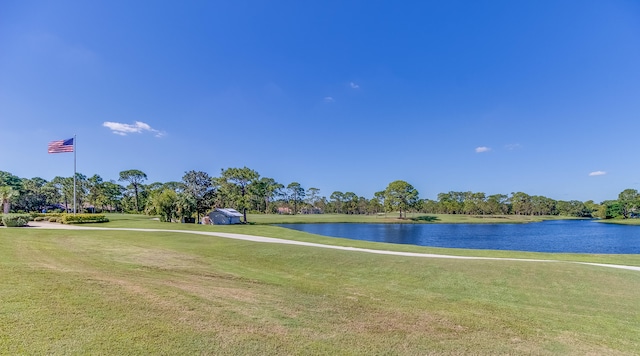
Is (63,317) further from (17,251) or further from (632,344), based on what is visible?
(632,344)

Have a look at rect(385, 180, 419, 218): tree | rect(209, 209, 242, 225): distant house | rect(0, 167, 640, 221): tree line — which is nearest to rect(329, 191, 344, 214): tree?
rect(0, 167, 640, 221): tree line

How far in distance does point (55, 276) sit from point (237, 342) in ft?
16.7

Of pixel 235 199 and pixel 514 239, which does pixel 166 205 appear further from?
pixel 514 239

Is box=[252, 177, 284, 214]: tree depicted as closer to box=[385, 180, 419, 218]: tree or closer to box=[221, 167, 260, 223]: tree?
box=[221, 167, 260, 223]: tree

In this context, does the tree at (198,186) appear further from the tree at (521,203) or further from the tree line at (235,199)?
the tree at (521,203)

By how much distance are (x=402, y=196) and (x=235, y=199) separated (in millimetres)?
44059

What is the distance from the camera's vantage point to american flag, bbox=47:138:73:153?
25062 mm

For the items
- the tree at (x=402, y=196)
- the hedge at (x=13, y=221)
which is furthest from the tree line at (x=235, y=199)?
the hedge at (x=13, y=221)

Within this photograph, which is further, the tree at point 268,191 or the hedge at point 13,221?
the tree at point 268,191

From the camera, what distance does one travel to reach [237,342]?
4.25 m

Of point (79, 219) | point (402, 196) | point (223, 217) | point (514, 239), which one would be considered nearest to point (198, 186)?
point (223, 217)

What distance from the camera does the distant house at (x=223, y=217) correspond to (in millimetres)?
43406

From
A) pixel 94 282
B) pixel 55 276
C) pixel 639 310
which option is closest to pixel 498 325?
pixel 639 310

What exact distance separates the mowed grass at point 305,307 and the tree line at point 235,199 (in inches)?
1224
